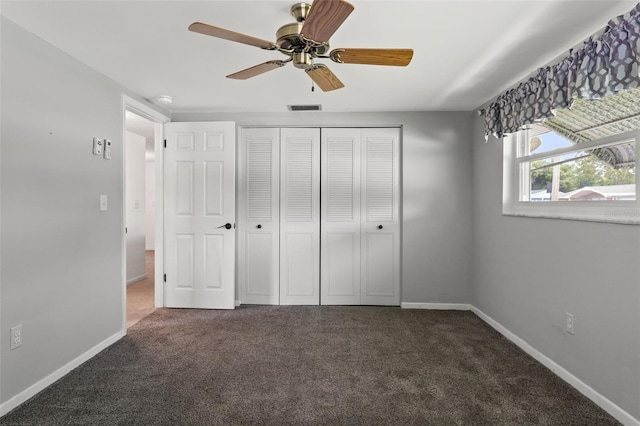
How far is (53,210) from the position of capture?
82.0 inches

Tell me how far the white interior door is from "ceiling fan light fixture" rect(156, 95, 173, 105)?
308 millimetres

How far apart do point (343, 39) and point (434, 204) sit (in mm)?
2116

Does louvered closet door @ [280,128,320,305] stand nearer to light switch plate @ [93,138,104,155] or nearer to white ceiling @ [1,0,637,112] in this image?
white ceiling @ [1,0,637,112]

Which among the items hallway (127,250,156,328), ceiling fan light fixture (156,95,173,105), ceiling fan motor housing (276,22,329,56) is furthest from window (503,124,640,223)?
hallway (127,250,156,328)

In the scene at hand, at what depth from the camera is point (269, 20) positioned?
70.0 inches

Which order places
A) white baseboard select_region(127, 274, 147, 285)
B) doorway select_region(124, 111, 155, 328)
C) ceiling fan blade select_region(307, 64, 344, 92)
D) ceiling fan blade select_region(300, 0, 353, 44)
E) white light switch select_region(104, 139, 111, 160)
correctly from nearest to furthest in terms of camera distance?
ceiling fan blade select_region(300, 0, 353, 44), ceiling fan blade select_region(307, 64, 344, 92), white light switch select_region(104, 139, 111, 160), doorway select_region(124, 111, 155, 328), white baseboard select_region(127, 274, 147, 285)

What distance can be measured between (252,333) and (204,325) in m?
0.53

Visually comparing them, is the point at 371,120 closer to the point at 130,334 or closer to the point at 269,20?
the point at 269,20

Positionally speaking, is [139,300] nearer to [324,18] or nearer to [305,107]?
[305,107]

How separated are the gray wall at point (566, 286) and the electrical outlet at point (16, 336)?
336 cm

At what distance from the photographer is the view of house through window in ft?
6.05

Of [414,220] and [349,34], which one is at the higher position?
[349,34]

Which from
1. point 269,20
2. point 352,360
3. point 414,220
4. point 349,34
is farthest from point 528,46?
point 352,360

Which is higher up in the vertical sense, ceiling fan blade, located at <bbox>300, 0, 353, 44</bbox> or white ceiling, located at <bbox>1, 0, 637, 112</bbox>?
white ceiling, located at <bbox>1, 0, 637, 112</bbox>
